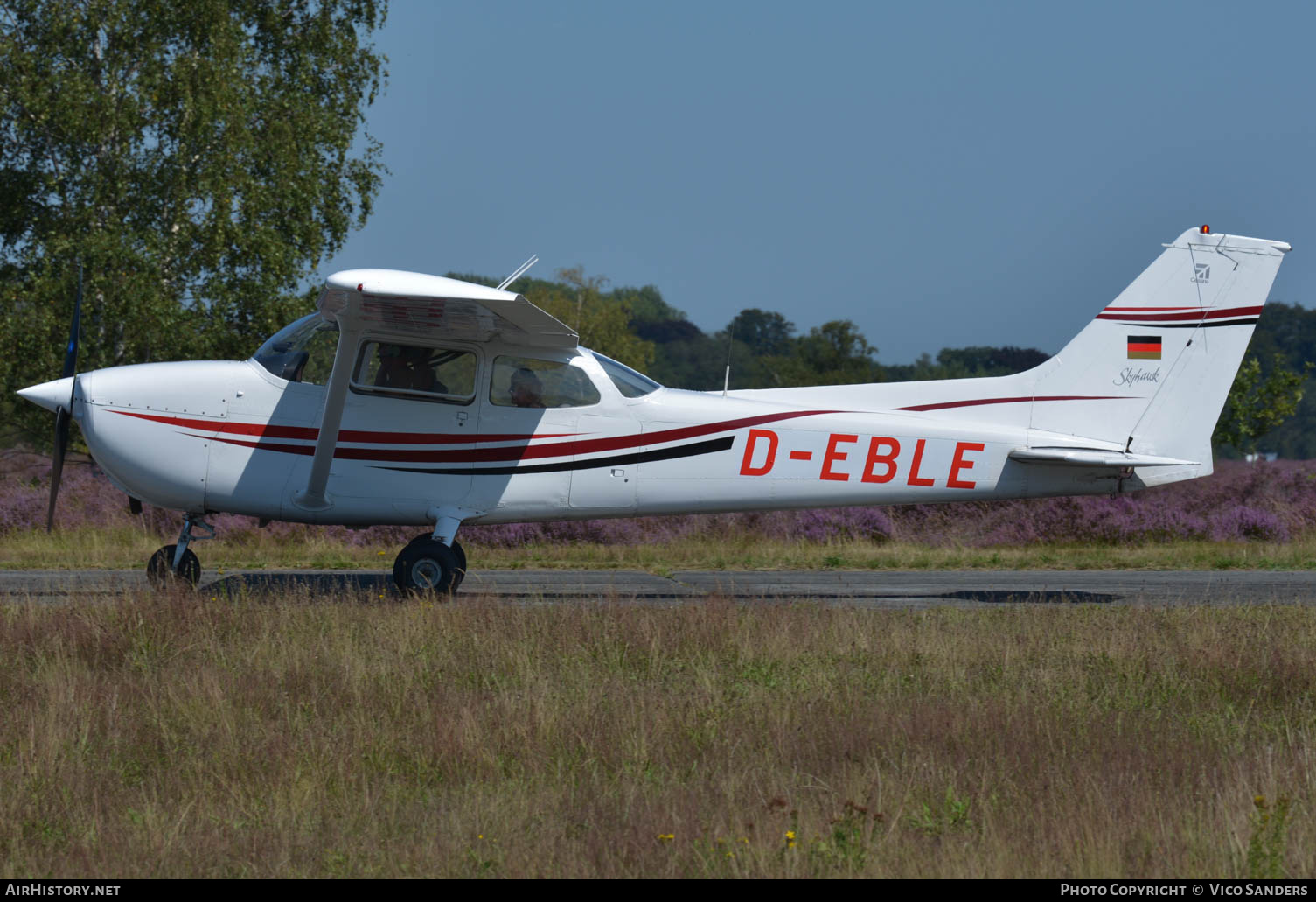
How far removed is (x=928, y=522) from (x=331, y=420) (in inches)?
459

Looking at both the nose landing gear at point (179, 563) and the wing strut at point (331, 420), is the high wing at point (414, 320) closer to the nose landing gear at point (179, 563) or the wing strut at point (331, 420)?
the wing strut at point (331, 420)

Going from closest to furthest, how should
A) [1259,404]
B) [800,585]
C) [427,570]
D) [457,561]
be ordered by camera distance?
1. [427,570]
2. [457,561]
3. [800,585]
4. [1259,404]

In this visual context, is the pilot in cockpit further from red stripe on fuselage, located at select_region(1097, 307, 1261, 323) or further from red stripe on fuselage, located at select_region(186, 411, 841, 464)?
red stripe on fuselage, located at select_region(1097, 307, 1261, 323)

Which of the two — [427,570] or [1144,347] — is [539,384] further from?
[1144,347]

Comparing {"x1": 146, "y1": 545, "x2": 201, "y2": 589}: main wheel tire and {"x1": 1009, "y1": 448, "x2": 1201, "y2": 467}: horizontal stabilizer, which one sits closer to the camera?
{"x1": 146, "y1": 545, "x2": 201, "y2": 589}: main wheel tire

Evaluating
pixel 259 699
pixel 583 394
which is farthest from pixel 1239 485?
pixel 259 699

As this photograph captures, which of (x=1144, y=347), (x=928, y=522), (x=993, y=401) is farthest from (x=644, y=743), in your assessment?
(x=928, y=522)

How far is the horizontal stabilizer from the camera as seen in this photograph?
9.98 meters

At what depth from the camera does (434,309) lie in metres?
9.01

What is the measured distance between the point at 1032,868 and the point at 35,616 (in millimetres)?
6537

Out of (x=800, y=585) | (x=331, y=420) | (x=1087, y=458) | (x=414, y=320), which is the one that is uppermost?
(x=414, y=320)
